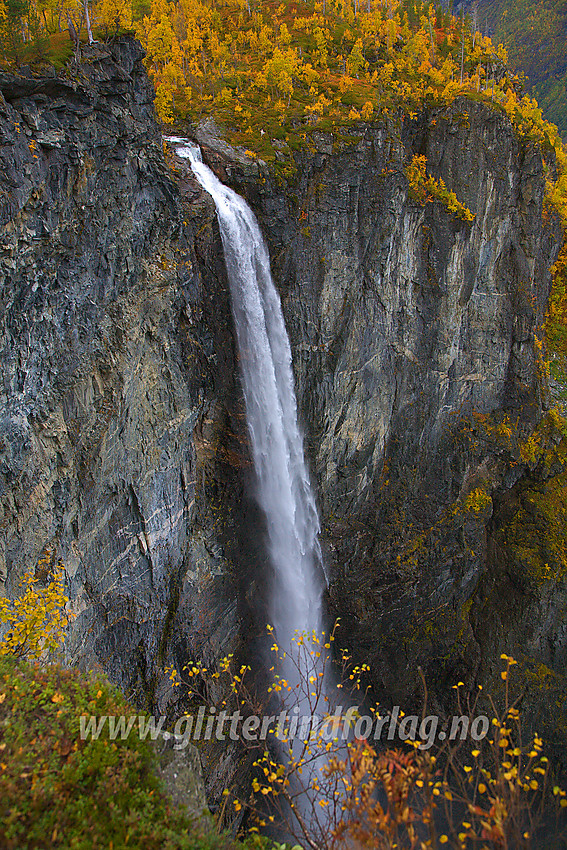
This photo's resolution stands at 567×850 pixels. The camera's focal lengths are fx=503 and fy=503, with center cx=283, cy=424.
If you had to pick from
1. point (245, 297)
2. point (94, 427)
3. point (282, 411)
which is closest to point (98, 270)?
point (94, 427)

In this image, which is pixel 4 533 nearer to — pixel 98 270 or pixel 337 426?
pixel 98 270

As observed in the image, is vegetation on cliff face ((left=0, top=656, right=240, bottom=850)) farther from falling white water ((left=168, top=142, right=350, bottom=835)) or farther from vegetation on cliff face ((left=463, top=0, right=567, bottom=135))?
vegetation on cliff face ((left=463, top=0, right=567, bottom=135))

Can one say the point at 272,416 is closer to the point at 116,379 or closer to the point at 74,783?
the point at 116,379

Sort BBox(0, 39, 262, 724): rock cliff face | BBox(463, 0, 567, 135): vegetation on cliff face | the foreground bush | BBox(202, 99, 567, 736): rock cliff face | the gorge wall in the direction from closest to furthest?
the foreground bush → BBox(0, 39, 262, 724): rock cliff face → the gorge wall → BBox(202, 99, 567, 736): rock cliff face → BBox(463, 0, 567, 135): vegetation on cliff face

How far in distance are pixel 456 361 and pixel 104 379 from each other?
18524mm

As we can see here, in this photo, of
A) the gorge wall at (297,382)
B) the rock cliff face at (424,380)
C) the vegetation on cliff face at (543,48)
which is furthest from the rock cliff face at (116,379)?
the vegetation on cliff face at (543,48)

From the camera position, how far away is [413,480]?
2592 cm

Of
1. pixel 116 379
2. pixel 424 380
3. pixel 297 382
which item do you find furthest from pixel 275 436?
pixel 424 380

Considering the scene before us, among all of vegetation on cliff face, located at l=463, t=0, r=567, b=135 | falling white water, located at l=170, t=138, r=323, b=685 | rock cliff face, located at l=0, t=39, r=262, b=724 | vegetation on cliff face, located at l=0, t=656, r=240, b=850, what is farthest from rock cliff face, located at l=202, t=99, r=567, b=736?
vegetation on cliff face, located at l=463, t=0, r=567, b=135

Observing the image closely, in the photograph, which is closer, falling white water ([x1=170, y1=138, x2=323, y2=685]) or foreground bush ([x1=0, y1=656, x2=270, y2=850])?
foreground bush ([x1=0, y1=656, x2=270, y2=850])

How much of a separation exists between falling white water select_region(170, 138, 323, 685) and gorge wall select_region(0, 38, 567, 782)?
593mm

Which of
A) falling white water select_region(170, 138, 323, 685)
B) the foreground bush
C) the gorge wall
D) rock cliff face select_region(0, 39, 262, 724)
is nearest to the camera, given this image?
the foreground bush

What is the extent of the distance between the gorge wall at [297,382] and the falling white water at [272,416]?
0.59 metres

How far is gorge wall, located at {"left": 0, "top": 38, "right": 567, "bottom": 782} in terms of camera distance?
1284 cm
